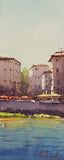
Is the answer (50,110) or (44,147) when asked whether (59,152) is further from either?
(50,110)

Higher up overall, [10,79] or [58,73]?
[58,73]

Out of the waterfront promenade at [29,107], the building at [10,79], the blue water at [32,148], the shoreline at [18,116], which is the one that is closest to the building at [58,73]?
the waterfront promenade at [29,107]

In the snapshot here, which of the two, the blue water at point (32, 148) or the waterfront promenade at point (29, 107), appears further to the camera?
the waterfront promenade at point (29, 107)

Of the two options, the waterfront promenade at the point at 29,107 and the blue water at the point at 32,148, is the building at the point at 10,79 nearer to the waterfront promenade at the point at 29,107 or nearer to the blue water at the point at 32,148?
the waterfront promenade at the point at 29,107

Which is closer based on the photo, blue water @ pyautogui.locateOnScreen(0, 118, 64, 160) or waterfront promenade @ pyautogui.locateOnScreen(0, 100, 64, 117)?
blue water @ pyautogui.locateOnScreen(0, 118, 64, 160)

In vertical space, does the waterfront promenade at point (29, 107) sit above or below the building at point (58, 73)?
below

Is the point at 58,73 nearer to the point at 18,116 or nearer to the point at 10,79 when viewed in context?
the point at 18,116

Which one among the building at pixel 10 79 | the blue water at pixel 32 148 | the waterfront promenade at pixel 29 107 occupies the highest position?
the building at pixel 10 79

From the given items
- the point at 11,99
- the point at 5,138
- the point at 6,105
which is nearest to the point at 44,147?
the point at 5,138

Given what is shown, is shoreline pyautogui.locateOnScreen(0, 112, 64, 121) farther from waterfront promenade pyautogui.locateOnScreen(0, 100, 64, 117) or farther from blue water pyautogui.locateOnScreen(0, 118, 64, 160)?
blue water pyautogui.locateOnScreen(0, 118, 64, 160)

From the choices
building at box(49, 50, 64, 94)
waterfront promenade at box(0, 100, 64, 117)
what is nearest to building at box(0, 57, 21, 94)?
waterfront promenade at box(0, 100, 64, 117)

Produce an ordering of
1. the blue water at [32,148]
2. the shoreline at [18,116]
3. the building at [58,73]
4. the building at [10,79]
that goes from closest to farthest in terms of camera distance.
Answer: the blue water at [32,148] → the building at [10,79] → the shoreline at [18,116] → the building at [58,73]

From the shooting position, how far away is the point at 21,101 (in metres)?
14.8

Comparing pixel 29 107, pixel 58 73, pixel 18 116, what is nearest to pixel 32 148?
pixel 18 116
